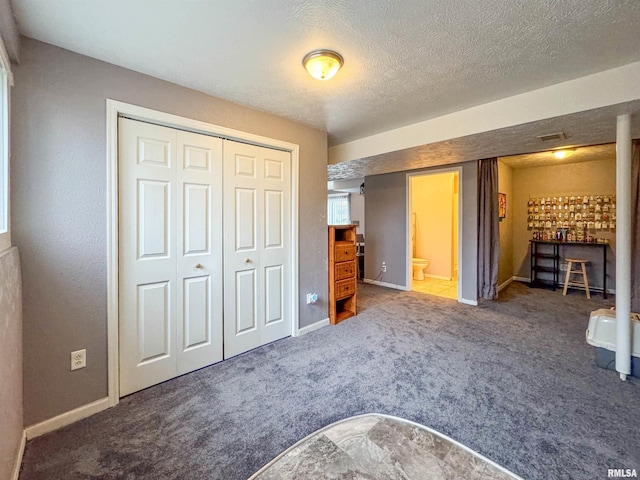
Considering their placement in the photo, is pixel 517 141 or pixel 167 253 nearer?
pixel 167 253

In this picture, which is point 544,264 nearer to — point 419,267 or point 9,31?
point 419,267

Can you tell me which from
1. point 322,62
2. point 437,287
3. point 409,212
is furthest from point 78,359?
point 437,287

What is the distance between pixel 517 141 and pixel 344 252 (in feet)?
7.27

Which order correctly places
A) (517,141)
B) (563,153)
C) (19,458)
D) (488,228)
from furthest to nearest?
(563,153), (488,228), (517,141), (19,458)

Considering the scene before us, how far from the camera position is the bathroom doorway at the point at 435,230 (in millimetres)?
5797

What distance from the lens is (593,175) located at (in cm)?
472

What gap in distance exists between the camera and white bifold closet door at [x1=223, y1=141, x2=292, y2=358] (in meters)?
2.45

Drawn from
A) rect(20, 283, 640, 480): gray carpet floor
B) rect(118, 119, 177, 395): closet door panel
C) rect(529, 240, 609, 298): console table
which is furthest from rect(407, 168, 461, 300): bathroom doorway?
rect(118, 119, 177, 395): closet door panel

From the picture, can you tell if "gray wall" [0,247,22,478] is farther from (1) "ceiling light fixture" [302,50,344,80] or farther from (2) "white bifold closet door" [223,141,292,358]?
(1) "ceiling light fixture" [302,50,344,80]

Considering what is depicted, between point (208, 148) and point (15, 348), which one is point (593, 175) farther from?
point (15, 348)

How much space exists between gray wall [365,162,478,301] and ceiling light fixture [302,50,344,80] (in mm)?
3138

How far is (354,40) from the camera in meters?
1.61

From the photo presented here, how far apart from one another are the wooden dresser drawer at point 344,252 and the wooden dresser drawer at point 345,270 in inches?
2.5

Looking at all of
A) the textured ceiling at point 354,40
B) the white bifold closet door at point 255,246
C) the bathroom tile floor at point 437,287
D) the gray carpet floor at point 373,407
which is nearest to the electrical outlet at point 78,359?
the gray carpet floor at point 373,407
